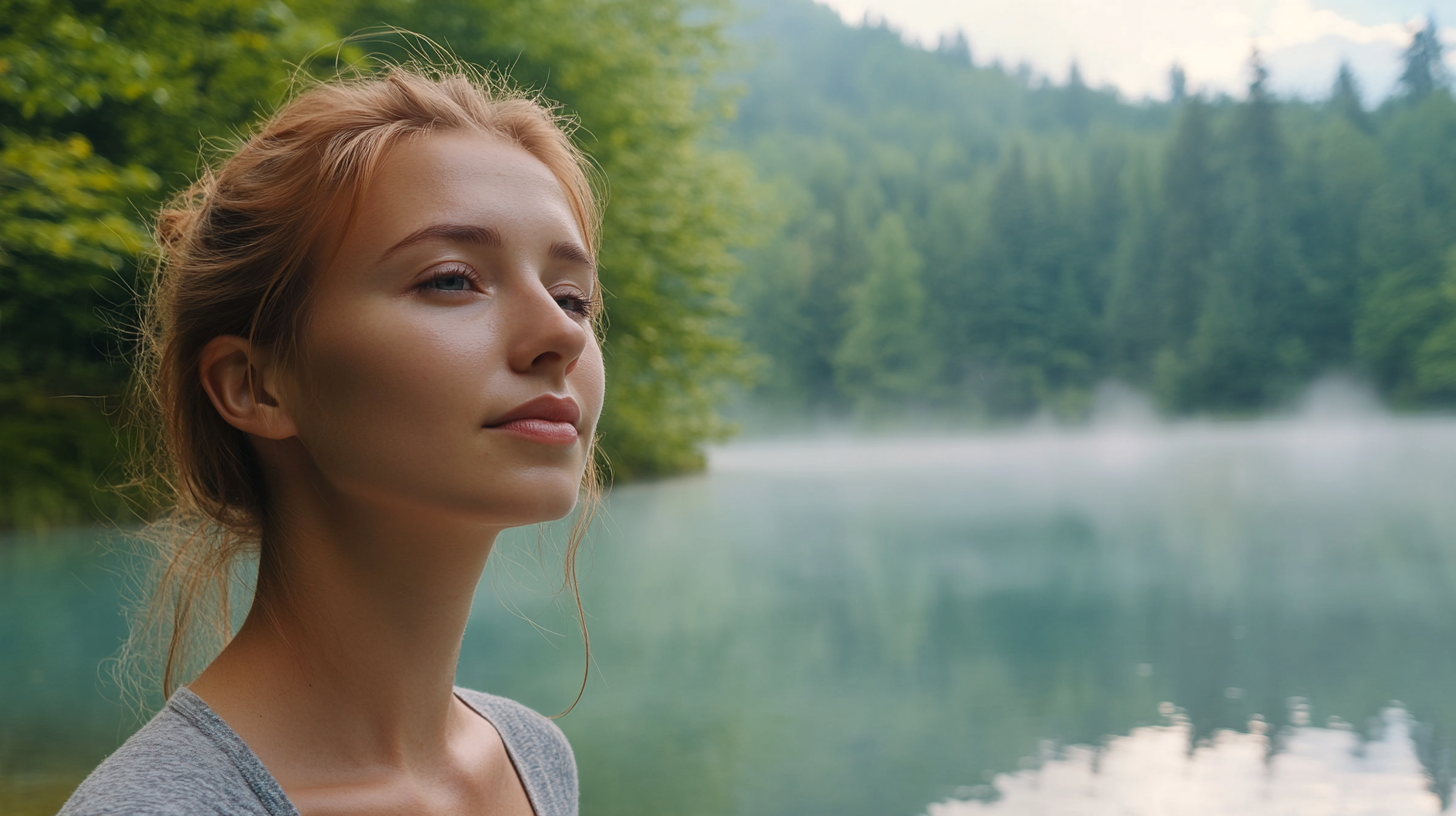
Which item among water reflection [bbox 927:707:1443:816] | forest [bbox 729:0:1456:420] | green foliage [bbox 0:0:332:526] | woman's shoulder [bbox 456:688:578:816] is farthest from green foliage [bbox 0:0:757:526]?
forest [bbox 729:0:1456:420]

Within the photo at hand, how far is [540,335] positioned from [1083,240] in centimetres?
2823

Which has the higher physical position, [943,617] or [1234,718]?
[943,617]

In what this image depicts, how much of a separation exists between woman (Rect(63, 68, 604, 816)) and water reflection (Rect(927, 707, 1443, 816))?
228 centimetres

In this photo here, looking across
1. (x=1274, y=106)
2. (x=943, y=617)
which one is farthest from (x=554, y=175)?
(x=1274, y=106)

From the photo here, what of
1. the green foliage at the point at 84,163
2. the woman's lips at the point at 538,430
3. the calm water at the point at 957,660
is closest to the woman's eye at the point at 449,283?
the woman's lips at the point at 538,430

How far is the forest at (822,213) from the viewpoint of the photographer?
16.9 ft

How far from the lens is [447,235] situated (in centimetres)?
76

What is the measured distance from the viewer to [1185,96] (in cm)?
2562

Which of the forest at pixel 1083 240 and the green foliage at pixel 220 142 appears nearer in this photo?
the green foliage at pixel 220 142

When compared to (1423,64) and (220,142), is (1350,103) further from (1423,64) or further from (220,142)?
(220,142)

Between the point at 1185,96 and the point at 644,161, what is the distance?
20.6 meters

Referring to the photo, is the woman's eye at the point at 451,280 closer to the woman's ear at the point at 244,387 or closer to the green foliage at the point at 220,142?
the woman's ear at the point at 244,387

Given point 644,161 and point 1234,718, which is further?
point 644,161

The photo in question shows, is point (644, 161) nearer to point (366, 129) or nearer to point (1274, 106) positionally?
point (366, 129)
